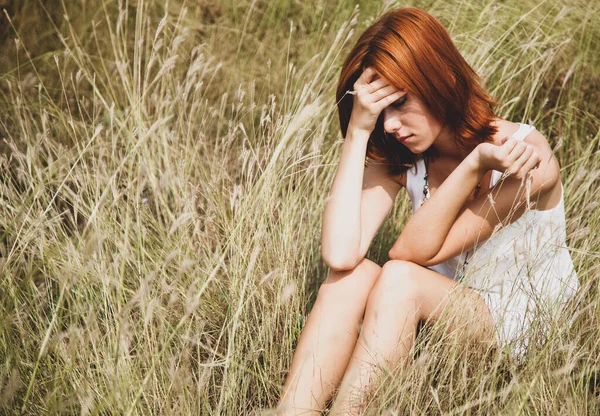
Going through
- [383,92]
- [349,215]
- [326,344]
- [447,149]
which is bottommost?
[326,344]

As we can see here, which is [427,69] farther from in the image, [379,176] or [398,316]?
[398,316]

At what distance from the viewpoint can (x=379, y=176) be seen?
255cm

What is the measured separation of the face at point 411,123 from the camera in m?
2.23

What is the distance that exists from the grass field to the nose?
0.26 m

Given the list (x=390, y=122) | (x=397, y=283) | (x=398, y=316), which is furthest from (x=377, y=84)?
(x=398, y=316)

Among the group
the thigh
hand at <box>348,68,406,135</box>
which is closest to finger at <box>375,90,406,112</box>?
hand at <box>348,68,406,135</box>

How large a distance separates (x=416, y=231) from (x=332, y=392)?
590 mm

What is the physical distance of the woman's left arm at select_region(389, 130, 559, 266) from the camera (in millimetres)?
2098

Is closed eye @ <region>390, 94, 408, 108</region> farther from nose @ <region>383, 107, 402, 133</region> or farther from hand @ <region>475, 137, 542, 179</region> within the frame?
hand @ <region>475, 137, 542, 179</region>

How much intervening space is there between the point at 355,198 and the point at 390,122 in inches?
11.2

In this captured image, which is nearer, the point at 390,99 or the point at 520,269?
the point at 520,269

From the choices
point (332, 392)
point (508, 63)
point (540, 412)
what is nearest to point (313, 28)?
point (508, 63)

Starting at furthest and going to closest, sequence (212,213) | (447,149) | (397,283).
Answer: (212,213) → (447,149) → (397,283)

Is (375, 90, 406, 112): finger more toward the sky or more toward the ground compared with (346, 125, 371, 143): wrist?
more toward the sky
